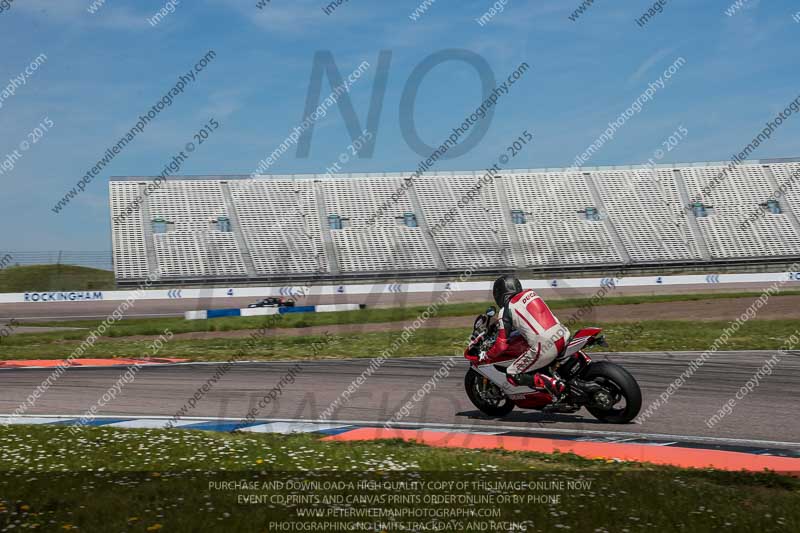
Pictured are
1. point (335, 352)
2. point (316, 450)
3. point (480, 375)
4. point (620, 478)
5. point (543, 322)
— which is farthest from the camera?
point (335, 352)

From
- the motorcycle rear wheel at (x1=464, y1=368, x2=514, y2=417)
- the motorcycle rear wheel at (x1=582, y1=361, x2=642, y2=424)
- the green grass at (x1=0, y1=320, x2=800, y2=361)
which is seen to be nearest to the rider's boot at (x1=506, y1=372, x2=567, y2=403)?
the motorcycle rear wheel at (x1=582, y1=361, x2=642, y2=424)

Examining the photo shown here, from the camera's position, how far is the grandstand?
53.5 m

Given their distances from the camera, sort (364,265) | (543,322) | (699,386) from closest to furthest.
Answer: (543,322)
(699,386)
(364,265)

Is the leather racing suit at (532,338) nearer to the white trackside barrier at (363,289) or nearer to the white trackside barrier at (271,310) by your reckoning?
the white trackside barrier at (271,310)

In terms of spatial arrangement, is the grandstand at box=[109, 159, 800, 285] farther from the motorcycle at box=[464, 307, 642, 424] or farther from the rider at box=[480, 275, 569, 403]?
the rider at box=[480, 275, 569, 403]

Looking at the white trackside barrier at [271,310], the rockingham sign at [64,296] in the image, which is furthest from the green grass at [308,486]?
the rockingham sign at [64,296]

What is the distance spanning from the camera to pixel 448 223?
2344 inches

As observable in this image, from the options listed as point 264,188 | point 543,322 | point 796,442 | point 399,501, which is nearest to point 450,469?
point 399,501

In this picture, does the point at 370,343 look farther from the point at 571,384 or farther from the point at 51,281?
the point at 51,281

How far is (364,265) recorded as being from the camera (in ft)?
177

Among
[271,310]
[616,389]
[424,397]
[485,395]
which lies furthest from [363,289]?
[616,389]

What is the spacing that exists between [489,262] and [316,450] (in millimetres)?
47514

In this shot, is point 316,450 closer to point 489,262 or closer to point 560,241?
point 489,262

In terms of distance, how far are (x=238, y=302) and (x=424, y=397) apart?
31.3m
